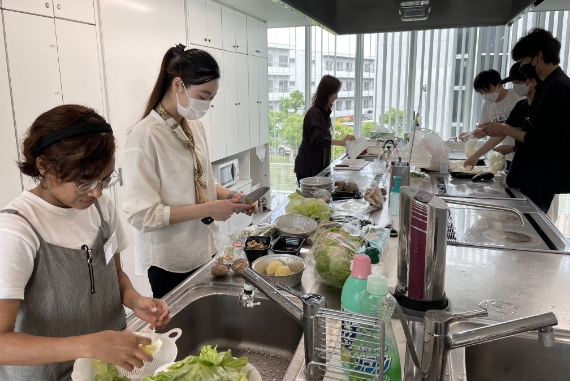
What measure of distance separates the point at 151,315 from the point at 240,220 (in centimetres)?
390

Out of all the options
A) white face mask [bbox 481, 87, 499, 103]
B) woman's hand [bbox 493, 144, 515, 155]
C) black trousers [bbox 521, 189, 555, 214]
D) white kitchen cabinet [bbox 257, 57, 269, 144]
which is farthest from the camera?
white kitchen cabinet [bbox 257, 57, 269, 144]

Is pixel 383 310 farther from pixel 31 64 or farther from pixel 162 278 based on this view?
pixel 31 64

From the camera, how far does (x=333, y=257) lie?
135 centimetres

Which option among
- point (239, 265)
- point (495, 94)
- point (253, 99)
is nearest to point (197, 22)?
point (253, 99)

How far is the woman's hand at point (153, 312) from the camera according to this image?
1170 mm

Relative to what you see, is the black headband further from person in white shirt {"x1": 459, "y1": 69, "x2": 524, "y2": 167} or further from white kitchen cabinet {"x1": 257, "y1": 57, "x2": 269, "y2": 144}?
white kitchen cabinet {"x1": 257, "y1": 57, "x2": 269, "y2": 144}

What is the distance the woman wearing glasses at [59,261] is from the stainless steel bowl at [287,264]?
36cm

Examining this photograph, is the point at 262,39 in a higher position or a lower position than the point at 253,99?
higher

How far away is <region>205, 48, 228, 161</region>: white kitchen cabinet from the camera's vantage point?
4.32m

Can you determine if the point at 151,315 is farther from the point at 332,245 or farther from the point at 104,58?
the point at 104,58

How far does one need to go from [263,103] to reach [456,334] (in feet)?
16.4

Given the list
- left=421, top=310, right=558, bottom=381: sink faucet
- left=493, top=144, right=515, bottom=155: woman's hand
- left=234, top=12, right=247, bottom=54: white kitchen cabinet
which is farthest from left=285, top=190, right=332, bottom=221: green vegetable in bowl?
left=234, top=12, right=247, bottom=54: white kitchen cabinet

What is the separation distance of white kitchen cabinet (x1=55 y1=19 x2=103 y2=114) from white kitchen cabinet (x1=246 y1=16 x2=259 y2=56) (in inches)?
97.3

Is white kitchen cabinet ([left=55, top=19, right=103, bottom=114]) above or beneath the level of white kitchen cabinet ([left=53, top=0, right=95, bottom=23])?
beneath
